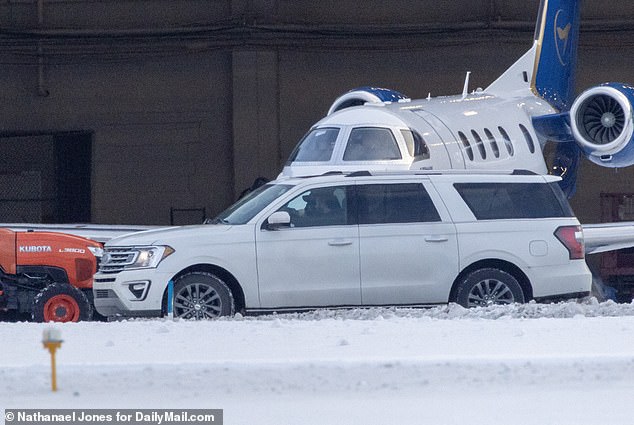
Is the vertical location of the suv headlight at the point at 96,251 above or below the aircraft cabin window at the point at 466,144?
below

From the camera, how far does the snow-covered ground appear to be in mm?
7055

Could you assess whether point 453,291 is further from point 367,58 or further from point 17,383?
point 367,58

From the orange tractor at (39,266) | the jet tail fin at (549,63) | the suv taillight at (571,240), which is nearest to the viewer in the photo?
the suv taillight at (571,240)

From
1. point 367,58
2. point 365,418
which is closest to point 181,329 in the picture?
point 365,418

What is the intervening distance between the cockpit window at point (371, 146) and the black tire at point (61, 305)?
456 centimetres

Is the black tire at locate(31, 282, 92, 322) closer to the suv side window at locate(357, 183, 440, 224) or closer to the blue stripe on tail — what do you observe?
the suv side window at locate(357, 183, 440, 224)

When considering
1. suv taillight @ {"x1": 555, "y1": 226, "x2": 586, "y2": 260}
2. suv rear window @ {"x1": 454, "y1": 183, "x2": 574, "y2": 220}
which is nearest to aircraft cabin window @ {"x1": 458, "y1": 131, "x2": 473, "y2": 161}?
suv rear window @ {"x1": 454, "y1": 183, "x2": 574, "y2": 220}

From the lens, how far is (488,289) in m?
12.4

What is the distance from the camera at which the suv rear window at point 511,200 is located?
502 inches

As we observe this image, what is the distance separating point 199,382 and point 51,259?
6.93 metres

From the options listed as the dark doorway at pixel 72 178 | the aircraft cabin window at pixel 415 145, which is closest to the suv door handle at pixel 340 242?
the aircraft cabin window at pixel 415 145

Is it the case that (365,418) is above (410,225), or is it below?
below

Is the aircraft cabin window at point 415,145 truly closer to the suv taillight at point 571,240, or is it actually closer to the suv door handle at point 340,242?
the suv taillight at point 571,240

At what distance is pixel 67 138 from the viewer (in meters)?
29.8
